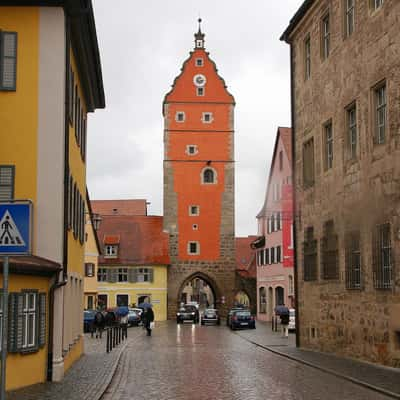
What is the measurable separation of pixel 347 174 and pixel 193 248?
52614 millimetres

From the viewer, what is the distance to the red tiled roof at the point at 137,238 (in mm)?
75875

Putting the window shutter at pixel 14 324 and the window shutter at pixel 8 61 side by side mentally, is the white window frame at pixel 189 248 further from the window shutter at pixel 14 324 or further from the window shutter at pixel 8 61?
the window shutter at pixel 14 324

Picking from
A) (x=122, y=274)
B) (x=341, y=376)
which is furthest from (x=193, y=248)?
(x=341, y=376)

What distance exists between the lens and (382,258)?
20.3 m

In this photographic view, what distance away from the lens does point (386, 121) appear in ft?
65.8

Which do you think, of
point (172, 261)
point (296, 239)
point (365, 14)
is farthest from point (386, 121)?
point (172, 261)

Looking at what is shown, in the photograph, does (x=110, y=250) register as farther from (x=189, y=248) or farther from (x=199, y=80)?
(x=199, y=80)

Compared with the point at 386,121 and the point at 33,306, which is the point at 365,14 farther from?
the point at 33,306

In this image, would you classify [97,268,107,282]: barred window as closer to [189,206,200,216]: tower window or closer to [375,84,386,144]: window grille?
[189,206,200,216]: tower window

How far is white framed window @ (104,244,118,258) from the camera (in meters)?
77.4

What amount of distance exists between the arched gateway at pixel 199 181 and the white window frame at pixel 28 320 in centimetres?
5756

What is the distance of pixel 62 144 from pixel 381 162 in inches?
308

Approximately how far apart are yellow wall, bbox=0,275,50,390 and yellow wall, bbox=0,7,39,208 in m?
2.18

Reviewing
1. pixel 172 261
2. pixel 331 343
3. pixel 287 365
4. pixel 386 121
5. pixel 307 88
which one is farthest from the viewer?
pixel 172 261
